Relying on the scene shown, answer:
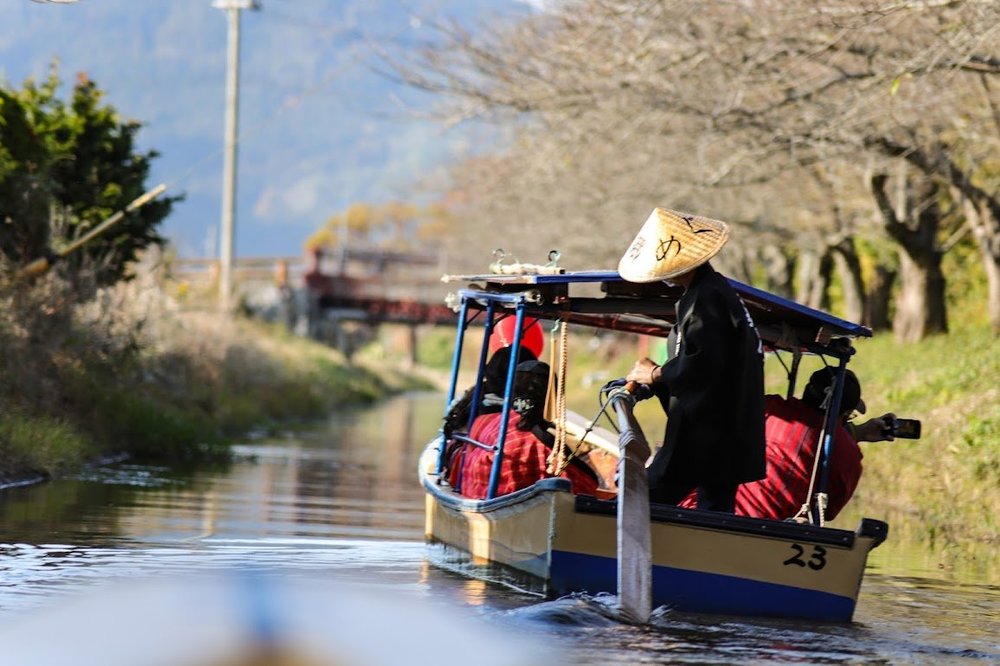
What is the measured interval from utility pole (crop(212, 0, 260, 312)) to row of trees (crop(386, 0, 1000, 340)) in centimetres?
755

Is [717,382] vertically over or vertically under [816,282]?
under

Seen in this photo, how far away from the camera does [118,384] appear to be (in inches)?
936

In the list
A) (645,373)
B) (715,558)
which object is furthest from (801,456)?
(645,373)

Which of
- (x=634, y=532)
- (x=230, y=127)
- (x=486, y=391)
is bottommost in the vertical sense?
(x=634, y=532)

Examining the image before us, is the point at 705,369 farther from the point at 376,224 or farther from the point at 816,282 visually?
the point at 376,224

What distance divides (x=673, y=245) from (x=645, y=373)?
819 mm

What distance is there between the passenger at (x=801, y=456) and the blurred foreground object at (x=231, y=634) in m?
3.64

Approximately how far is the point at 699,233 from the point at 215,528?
6.27 meters

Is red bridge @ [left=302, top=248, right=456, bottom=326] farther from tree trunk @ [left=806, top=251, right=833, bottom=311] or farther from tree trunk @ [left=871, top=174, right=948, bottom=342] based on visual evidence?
tree trunk @ [left=871, top=174, right=948, bottom=342]

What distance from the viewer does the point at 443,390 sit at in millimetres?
92625

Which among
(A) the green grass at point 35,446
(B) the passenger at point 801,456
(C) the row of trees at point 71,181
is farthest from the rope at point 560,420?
(C) the row of trees at point 71,181

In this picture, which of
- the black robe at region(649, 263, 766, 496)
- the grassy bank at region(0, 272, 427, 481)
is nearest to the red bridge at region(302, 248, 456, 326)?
the grassy bank at region(0, 272, 427, 481)

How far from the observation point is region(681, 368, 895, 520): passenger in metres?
12.6

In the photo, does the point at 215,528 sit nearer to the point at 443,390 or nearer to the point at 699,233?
the point at 699,233
